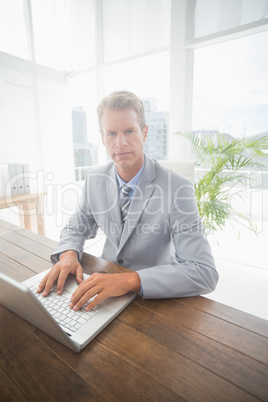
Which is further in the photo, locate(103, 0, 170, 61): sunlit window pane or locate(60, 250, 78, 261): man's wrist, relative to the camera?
locate(103, 0, 170, 61): sunlit window pane

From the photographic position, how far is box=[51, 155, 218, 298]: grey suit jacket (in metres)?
0.75

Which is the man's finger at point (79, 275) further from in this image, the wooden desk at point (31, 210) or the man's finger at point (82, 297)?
the wooden desk at point (31, 210)

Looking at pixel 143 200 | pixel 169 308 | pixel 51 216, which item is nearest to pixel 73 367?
pixel 169 308

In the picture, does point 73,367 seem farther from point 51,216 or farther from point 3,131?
point 51,216

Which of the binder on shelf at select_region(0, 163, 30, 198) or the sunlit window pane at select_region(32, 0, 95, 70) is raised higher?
the sunlit window pane at select_region(32, 0, 95, 70)

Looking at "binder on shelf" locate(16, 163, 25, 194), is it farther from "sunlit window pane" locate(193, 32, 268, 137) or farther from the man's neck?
"sunlit window pane" locate(193, 32, 268, 137)

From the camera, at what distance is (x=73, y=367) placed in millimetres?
479

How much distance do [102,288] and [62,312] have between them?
0.12 meters

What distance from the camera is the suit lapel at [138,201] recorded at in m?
1.03

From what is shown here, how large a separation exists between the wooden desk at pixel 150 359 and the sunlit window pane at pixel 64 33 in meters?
4.20

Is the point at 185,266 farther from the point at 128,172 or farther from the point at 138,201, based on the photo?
the point at 128,172

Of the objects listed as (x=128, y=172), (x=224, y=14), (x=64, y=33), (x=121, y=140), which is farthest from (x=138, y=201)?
(x=64, y=33)

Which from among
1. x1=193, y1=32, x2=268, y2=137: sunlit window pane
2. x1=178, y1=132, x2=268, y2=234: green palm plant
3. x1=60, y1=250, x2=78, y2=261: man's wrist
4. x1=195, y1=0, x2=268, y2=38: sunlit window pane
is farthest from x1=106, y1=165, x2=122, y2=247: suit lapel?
x1=195, y1=0, x2=268, y2=38: sunlit window pane

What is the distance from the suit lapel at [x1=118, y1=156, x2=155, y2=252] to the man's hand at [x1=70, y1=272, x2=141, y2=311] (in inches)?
12.3
